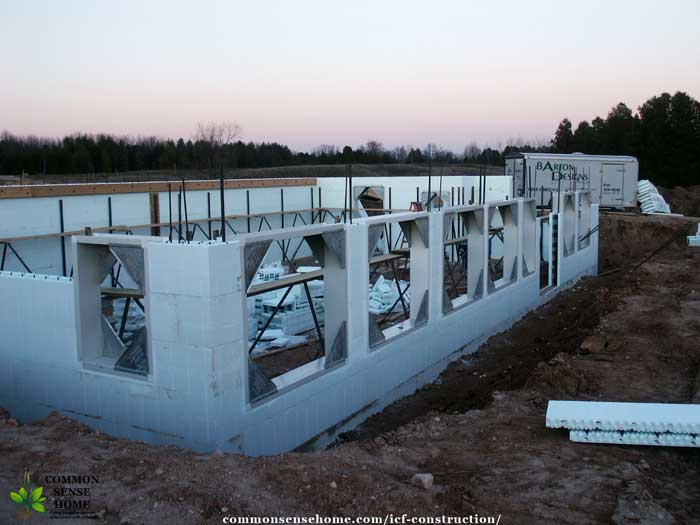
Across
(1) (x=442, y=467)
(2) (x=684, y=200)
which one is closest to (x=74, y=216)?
(1) (x=442, y=467)

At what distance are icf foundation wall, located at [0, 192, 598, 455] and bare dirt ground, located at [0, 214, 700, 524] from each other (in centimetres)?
64

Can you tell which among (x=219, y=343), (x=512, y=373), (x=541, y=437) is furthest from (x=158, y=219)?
(x=541, y=437)

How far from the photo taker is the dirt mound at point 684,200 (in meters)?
38.7

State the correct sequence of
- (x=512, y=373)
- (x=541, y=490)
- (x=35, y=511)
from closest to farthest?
(x=35, y=511), (x=541, y=490), (x=512, y=373)

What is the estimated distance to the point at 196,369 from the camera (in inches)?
264

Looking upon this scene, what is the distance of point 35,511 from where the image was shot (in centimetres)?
477

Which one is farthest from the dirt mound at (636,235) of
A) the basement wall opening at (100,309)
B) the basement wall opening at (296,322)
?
the basement wall opening at (100,309)

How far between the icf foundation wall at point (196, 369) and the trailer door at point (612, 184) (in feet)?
73.2

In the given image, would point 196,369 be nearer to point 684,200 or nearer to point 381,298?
point 381,298

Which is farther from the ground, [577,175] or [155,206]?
[577,175]

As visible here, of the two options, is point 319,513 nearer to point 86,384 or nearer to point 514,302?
point 86,384

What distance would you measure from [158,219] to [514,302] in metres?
10.1

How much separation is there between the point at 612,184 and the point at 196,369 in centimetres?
2786

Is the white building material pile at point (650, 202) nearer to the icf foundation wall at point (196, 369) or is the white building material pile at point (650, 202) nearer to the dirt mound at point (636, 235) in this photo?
the dirt mound at point (636, 235)
